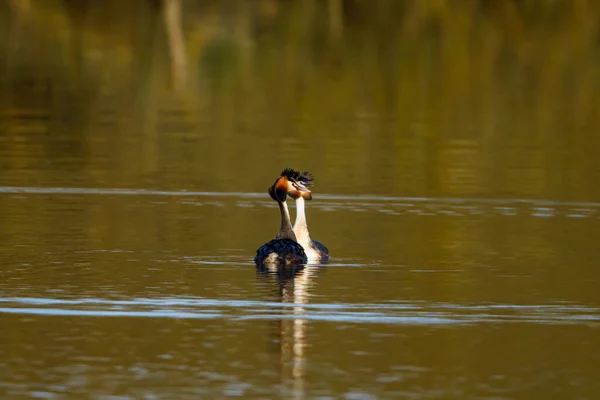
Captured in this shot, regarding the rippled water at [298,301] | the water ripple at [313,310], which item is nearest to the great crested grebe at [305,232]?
the rippled water at [298,301]

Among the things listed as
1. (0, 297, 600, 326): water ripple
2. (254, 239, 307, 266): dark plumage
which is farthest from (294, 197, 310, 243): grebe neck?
(0, 297, 600, 326): water ripple

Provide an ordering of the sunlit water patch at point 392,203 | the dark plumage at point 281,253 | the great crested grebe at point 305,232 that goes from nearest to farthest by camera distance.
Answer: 1. the dark plumage at point 281,253
2. the great crested grebe at point 305,232
3. the sunlit water patch at point 392,203

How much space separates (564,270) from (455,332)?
12.5ft

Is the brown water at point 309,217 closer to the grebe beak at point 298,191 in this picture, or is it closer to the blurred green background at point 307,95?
the blurred green background at point 307,95

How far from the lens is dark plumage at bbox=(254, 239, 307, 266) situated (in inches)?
678

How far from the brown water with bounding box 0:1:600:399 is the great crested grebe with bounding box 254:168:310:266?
15.9 inches

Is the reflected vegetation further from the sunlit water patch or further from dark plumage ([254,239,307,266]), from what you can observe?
the sunlit water patch

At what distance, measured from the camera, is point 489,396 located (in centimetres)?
1146

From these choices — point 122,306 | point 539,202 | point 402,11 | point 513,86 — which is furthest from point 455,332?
point 402,11

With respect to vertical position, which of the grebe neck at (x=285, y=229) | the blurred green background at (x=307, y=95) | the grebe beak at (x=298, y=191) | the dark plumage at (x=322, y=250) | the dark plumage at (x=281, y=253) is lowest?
the dark plumage at (x=281, y=253)

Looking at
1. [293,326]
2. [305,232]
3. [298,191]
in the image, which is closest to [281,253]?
[305,232]

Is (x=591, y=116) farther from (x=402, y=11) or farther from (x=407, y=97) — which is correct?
(x=402, y=11)

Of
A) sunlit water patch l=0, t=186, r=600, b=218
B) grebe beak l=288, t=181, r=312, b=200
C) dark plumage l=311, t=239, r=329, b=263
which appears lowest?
dark plumage l=311, t=239, r=329, b=263

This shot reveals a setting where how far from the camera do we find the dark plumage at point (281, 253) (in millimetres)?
17219
